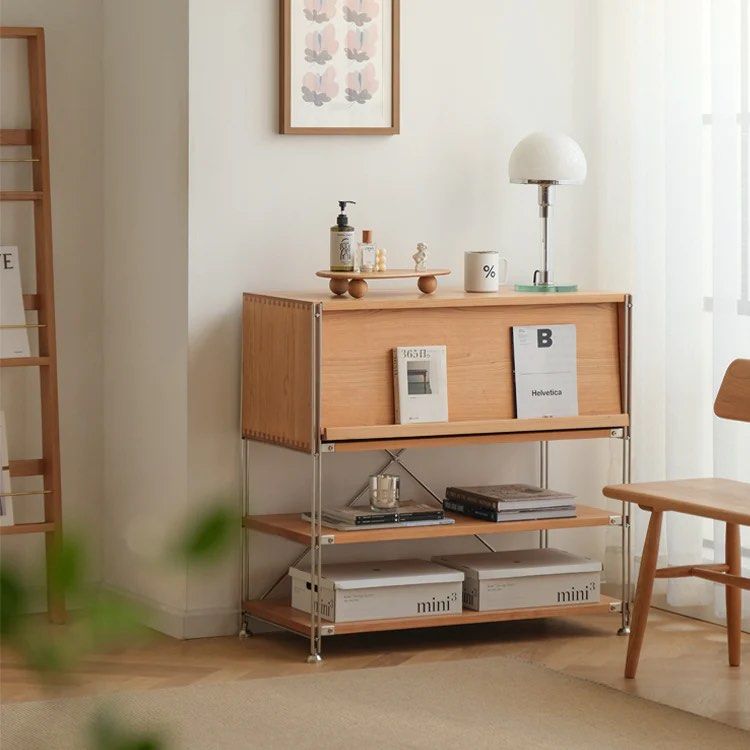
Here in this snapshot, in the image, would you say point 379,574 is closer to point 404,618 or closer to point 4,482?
point 404,618

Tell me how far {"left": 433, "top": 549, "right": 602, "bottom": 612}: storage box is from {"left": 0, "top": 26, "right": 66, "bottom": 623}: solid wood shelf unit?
107 cm

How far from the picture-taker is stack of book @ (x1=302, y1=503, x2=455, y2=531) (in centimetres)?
348

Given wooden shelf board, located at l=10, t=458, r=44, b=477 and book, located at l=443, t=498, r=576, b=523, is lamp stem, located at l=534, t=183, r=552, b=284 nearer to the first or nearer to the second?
book, located at l=443, t=498, r=576, b=523

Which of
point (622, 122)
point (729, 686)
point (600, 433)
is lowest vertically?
point (729, 686)

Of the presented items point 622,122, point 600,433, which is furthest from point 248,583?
point 622,122

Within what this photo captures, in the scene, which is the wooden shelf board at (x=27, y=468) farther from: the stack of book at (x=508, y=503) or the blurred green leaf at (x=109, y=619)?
the blurred green leaf at (x=109, y=619)

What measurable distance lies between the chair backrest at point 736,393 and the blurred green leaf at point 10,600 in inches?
124

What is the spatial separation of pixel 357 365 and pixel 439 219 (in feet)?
2.14

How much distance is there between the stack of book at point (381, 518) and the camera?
3477mm

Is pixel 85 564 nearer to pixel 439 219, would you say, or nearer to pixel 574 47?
pixel 439 219

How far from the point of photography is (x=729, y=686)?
10.7ft

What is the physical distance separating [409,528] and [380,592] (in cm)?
17

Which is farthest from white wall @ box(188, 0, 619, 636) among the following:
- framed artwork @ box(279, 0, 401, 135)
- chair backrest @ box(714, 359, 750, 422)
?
chair backrest @ box(714, 359, 750, 422)

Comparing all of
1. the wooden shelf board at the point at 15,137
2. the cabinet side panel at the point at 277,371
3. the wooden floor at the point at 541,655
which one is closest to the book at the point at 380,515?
the cabinet side panel at the point at 277,371
